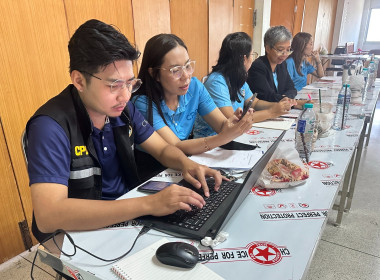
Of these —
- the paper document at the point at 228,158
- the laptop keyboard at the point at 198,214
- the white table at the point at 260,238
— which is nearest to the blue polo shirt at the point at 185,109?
the paper document at the point at 228,158

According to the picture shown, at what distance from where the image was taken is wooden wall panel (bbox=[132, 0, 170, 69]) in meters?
2.31

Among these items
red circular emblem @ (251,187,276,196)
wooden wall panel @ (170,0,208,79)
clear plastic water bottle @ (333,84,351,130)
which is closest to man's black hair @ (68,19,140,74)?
red circular emblem @ (251,187,276,196)

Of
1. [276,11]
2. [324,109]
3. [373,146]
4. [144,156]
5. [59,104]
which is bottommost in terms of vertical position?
[373,146]

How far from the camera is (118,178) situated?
1.18m

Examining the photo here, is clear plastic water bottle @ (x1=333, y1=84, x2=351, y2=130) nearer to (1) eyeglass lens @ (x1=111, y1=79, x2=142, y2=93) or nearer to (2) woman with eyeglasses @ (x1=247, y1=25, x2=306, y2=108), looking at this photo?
(2) woman with eyeglasses @ (x1=247, y1=25, x2=306, y2=108)

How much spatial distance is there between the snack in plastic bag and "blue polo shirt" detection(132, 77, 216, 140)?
2.00ft

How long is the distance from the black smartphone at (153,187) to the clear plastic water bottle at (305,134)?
Answer: 647 millimetres

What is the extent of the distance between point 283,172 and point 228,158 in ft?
0.88

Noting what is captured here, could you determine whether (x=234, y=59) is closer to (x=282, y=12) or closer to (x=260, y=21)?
(x=260, y=21)

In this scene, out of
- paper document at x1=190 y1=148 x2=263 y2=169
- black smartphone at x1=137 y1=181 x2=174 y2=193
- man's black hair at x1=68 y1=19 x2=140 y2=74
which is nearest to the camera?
man's black hair at x1=68 y1=19 x2=140 y2=74

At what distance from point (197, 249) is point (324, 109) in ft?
3.92

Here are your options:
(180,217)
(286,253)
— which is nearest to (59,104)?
(180,217)

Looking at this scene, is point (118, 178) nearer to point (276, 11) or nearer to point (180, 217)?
point (180, 217)

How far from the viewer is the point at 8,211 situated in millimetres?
1655
